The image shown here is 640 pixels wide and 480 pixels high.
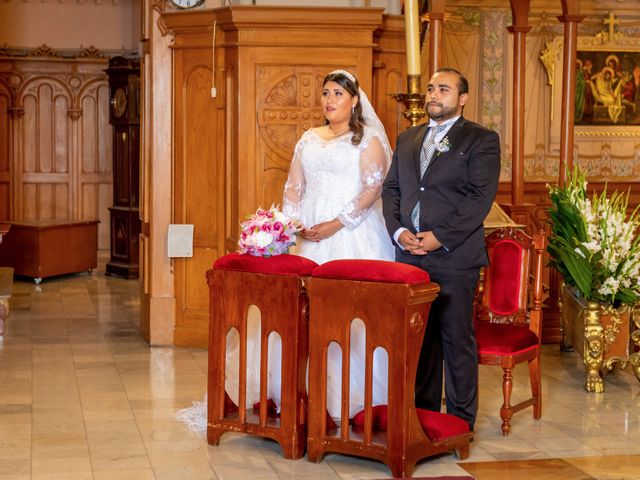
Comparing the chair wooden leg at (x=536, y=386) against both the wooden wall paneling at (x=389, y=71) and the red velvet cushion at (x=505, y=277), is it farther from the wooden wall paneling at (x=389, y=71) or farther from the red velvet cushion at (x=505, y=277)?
the wooden wall paneling at (x=389, y=71)

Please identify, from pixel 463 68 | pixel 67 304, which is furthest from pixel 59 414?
pixel 463 68

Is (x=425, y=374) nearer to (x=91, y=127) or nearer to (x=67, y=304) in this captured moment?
(x=67, y=304)

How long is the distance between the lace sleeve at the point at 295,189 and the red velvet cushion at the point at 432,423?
1561 millimetres

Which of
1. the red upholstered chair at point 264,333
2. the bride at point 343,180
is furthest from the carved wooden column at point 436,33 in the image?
the red upholstered chair at point 264,333

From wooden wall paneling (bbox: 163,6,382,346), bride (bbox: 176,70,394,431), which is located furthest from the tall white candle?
wooden wall paneling (bbox: 163,6,382,346)

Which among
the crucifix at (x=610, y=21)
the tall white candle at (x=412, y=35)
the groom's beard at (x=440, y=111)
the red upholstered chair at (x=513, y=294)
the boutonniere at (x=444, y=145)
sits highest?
the crucifix at (x=610, y=21)

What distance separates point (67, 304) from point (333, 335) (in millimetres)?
6183

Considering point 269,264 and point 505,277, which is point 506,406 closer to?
point 505,277

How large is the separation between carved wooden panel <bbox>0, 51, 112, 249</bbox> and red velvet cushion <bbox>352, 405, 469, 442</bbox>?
9.93 meters

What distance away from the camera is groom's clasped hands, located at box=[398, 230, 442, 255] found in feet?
17.1

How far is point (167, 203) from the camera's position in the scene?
8.20m

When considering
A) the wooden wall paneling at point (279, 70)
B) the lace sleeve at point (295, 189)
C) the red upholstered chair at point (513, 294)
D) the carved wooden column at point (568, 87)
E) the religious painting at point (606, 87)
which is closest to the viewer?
the red upholstered chair at point (513, 294)

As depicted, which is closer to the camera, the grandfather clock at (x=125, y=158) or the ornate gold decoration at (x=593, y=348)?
the ornate gold decoration at (x=593, y=348)

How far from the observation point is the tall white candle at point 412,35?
5320mm
